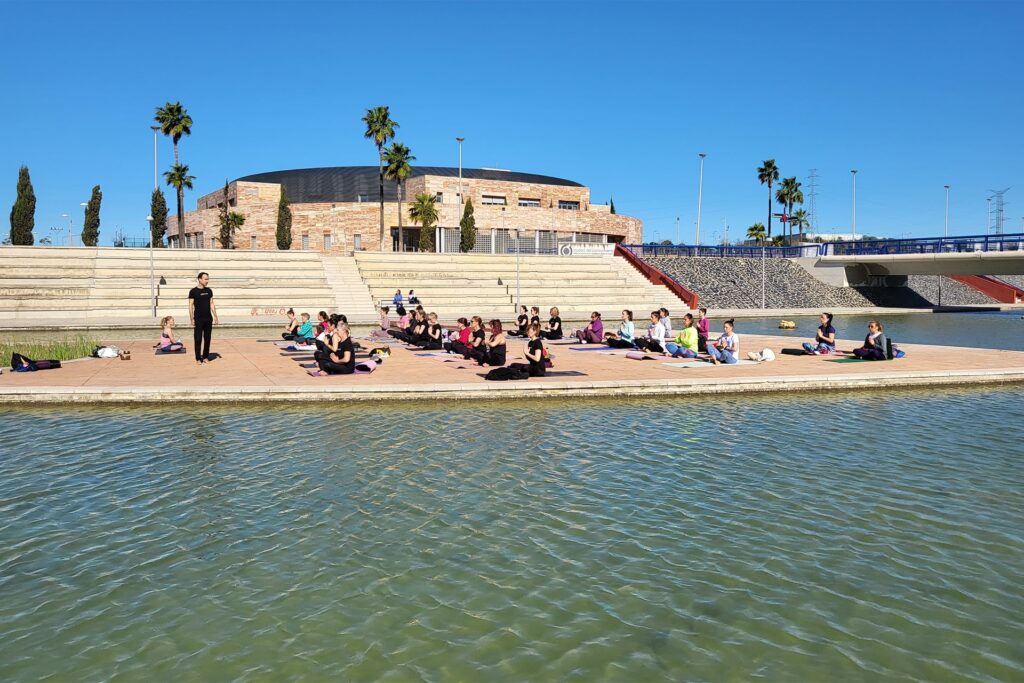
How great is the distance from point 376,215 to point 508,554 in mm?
74437

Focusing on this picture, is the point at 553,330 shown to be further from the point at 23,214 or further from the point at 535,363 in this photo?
the point at 23,214

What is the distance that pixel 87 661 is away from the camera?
5117 millimetres

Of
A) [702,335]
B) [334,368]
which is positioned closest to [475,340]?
[334,368]

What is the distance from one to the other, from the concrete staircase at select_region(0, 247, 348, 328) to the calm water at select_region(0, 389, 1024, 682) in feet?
92.4

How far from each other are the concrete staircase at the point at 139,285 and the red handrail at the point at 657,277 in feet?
81.1

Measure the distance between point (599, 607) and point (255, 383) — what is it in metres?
11.1

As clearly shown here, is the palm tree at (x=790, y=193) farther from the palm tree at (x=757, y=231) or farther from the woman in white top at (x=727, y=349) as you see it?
the woman in white top at (x=727, y=349)

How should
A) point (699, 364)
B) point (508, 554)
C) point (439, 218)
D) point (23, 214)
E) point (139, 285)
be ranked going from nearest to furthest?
point (508, 554) → point (699, 364) → point (139, 285) → point (23, 214) → point (439, 218)

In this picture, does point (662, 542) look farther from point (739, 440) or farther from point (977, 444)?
point (977, 444)

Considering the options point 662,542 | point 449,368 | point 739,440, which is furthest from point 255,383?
point 662,542

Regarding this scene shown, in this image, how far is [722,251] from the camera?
7238cm

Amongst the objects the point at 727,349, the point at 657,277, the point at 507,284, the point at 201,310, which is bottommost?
the point at 727,349

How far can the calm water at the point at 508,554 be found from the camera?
5.24 meters

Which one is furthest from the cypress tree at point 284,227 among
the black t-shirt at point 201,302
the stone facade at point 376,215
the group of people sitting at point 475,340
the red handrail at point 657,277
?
the black t-shirt at point 201,302
